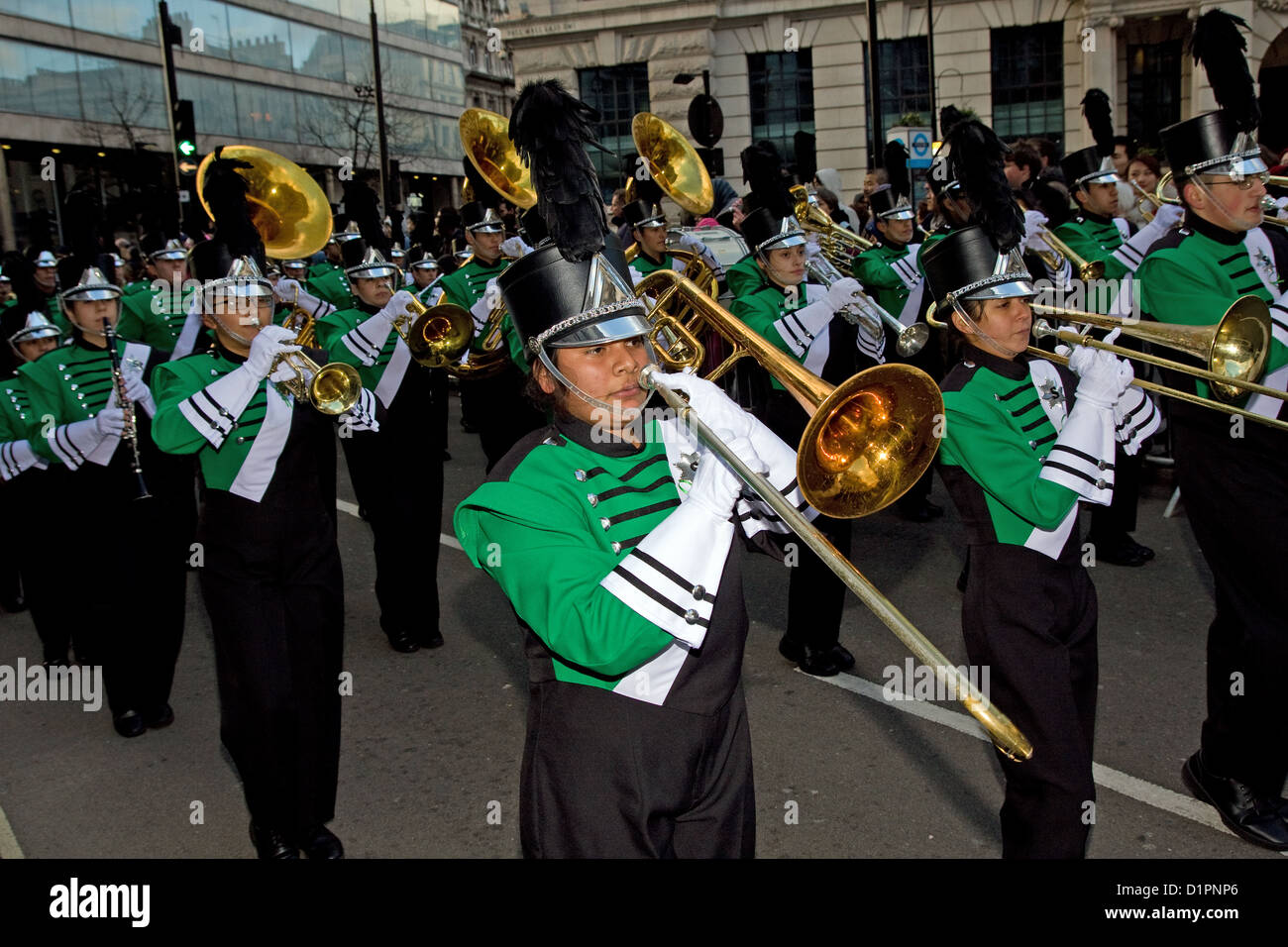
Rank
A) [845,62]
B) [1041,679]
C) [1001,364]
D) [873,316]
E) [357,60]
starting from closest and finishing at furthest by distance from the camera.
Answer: [1041,679]
[1001,364]
[873,316]
[845,62]
[357,60]

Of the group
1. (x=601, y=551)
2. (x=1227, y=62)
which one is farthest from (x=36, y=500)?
(x=1227, y=62)

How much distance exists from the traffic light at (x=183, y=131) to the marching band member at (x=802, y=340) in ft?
36.0

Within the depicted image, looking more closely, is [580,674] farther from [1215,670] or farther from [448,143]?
[448,143]

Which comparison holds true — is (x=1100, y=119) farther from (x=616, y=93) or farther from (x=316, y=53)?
(x=316, y=53)

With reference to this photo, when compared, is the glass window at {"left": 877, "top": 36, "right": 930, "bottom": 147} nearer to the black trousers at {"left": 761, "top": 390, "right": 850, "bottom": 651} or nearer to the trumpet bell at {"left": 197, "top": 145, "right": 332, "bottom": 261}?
the trumpet bell at {"left": 197, "top": 145, "right": 332, "bottom": 261}

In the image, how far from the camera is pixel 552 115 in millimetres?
2869

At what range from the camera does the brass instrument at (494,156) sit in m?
7.65

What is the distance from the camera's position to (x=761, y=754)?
5148 mm

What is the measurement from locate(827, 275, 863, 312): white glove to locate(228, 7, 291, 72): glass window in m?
41.3

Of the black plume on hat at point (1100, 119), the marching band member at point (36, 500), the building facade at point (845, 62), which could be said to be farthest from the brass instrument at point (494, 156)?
the building facade at point (845, 62)

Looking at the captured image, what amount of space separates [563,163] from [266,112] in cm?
4511

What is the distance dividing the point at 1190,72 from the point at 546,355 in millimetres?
27389

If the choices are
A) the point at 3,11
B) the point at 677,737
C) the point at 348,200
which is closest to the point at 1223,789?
the point at 677,737

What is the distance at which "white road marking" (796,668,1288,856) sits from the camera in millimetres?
4391
